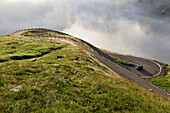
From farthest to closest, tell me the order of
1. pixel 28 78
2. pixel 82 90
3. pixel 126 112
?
pixel 28 78 → pixel 82 90 → pixel 126 112

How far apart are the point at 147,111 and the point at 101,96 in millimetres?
5046

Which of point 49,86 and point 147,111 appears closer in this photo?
point 147,111

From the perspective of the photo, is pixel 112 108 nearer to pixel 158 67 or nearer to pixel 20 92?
pixel 20 92

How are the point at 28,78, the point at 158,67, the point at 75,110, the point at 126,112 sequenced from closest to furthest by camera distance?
the point at 75,110 → the point at 126,112 → the point at 28,78 → the point at 158,67

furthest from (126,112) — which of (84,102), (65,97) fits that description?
(65,97)

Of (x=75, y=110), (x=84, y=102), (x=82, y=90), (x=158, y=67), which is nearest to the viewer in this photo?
(x=75, y=110)

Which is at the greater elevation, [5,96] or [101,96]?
[101,96]

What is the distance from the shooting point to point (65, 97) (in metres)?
11.0

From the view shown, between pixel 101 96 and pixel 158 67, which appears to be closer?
pixel 101 96

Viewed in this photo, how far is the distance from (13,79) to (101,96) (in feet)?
36.6

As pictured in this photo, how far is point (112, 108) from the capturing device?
34.4 feet

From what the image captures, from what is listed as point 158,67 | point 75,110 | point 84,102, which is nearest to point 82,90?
point 84,102

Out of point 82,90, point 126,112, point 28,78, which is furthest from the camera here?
point 28,78

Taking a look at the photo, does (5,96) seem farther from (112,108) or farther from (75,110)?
(112,108)
